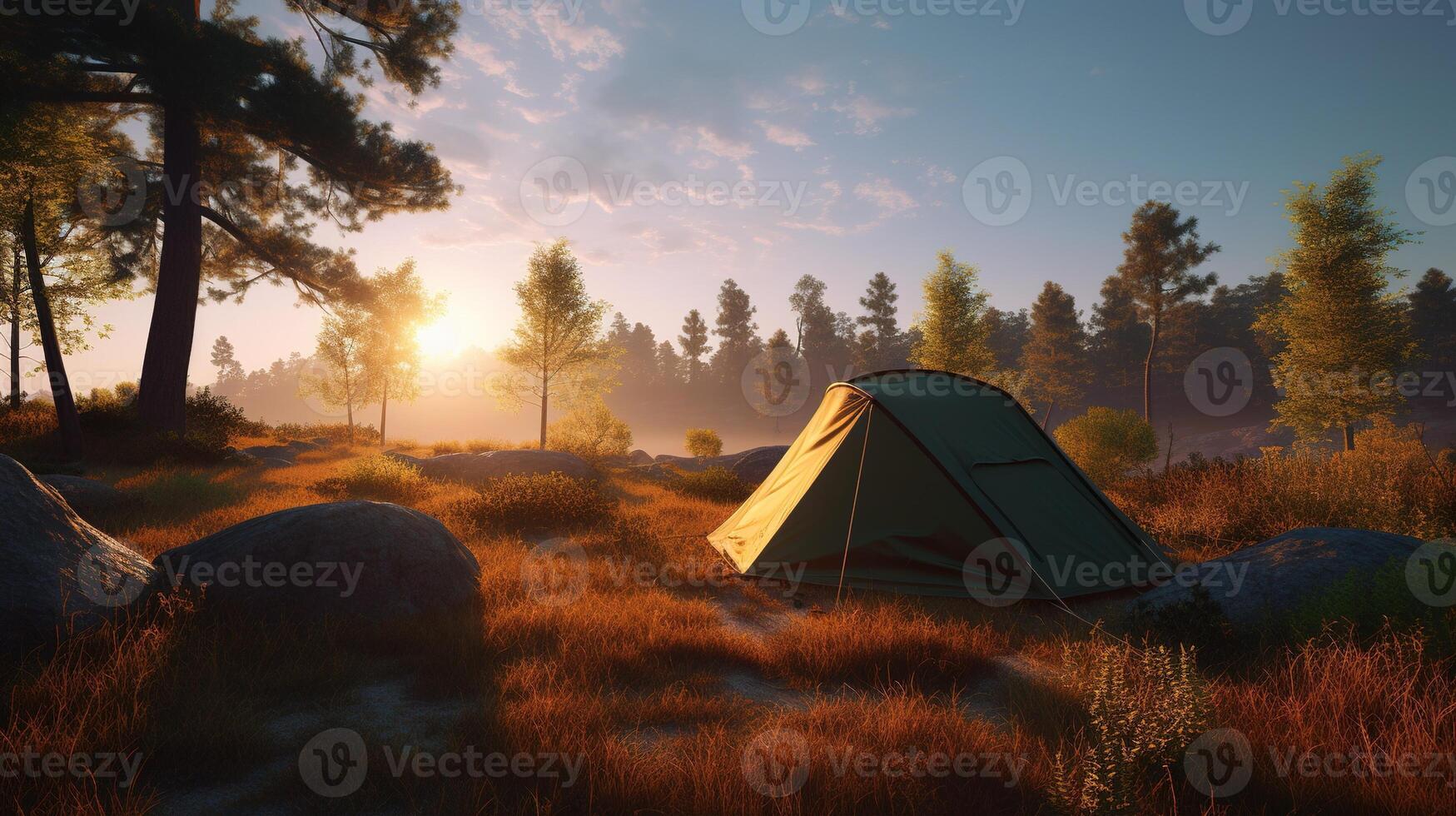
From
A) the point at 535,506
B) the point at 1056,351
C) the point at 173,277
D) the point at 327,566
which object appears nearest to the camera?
the point at 327,566

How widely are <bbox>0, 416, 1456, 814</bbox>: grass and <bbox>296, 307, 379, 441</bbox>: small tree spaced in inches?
1201

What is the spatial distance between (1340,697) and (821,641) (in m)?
2.81

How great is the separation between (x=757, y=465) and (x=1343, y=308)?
21901 mm

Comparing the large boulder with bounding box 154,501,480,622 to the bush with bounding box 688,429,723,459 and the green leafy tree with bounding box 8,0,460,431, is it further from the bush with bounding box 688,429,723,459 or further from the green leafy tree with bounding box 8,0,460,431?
the bush with bounding box 688,429,723,459

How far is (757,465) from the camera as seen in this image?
15023 millimetres

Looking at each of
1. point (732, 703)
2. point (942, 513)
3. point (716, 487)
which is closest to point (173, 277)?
point (716, 487)

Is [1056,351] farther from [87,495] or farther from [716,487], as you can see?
Answer: [87,495]

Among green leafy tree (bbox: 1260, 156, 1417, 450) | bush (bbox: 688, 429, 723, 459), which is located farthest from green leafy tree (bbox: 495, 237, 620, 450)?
green leafy tree (bbox: 1260, 156, 1417, 450)

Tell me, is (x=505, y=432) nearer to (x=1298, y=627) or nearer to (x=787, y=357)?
(x=787, y=357)

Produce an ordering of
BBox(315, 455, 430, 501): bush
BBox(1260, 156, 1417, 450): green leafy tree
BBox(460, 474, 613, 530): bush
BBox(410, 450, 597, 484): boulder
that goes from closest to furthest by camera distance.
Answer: BBox(460, 474, 613, 530): bush
BBox(315, 455, 430, 501): bush
BBox(410, 450, 597, 484): boulder
BBox(1260, 156, 1417, 450): green leafy tree

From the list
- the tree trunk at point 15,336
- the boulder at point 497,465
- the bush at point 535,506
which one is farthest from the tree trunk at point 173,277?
the bush at point 535,506

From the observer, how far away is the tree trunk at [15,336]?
1303cm

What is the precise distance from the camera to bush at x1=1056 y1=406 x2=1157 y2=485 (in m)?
14.6

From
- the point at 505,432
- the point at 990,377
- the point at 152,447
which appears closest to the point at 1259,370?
the point at 990,377
